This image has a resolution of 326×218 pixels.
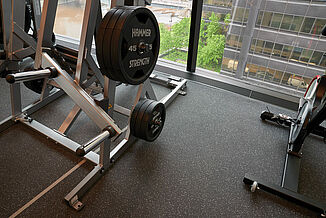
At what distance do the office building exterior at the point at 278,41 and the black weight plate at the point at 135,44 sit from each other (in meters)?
1.48

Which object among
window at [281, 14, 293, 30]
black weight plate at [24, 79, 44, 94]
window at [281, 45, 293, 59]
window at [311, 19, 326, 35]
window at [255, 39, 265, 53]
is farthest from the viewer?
window at [255, 39, 265, 53]

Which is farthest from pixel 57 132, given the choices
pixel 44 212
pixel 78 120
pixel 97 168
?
pixel 44 212

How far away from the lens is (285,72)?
7.98ft

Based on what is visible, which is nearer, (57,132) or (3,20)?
(3,20)

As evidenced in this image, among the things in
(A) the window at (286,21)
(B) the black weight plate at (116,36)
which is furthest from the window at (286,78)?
(B) the black weight plate at (116,36)

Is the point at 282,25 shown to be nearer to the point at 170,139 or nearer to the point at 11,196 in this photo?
the point at 170,139

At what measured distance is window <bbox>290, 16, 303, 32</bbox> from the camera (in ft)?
7.09

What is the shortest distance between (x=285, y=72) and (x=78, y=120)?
2251 mm

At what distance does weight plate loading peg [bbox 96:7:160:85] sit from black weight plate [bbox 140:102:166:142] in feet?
0.77

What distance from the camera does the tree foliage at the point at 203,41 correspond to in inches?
102

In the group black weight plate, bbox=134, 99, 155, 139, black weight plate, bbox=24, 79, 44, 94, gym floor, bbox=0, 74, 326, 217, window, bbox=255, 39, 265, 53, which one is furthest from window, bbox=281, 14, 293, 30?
black weight plate, bbox=24, 79, 44, 94

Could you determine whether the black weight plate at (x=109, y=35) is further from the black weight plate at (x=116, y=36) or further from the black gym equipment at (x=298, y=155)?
the black gym equipment at (x=298, y=155)

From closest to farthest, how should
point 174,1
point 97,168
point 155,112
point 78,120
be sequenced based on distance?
point 97,168 → point 155,112 → point 78,120 → point 174,1

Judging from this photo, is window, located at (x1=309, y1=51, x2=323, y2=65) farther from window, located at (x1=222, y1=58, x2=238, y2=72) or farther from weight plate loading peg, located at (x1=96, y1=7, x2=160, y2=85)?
weight plate loading peg, located at (x1=96, y1=7, x2=160, y2=85)
